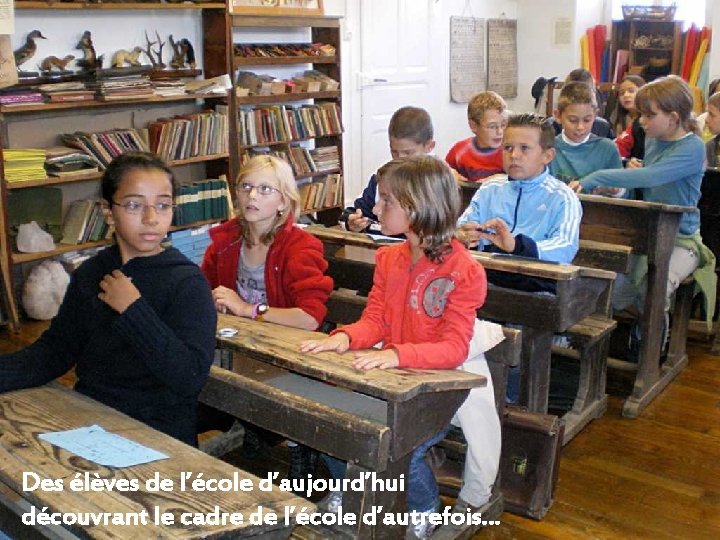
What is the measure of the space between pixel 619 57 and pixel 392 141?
6.00m

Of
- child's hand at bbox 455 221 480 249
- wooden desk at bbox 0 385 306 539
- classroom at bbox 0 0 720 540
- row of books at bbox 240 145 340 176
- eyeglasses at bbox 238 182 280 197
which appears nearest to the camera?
wooden desk at bbox 0 385 306 539

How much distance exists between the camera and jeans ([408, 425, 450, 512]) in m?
2.25

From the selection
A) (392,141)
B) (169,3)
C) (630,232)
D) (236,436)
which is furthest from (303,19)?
(236,436)

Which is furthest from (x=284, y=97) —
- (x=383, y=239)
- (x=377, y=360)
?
(x=377, y=360)

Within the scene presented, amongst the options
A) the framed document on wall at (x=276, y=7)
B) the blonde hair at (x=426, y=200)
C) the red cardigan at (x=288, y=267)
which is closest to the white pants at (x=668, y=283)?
the red cardigan at (x=288, y=267)

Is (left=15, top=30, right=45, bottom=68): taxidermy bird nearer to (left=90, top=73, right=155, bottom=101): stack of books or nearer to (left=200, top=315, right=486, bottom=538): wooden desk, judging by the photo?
(left=90, top=73, right=155, bottom=101): stack of books

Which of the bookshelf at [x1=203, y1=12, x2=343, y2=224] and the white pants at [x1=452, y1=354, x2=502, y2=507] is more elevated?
the bookshelf at [x1=203, y1=12, x2=343, y2=224]

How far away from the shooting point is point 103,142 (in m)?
5.11

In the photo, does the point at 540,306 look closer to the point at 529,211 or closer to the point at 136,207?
the point at 529,211

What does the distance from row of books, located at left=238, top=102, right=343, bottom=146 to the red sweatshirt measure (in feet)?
12.8

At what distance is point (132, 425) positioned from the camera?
1.71m

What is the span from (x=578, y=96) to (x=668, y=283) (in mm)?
956

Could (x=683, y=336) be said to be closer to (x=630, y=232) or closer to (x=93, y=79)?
(x=630, y=232)

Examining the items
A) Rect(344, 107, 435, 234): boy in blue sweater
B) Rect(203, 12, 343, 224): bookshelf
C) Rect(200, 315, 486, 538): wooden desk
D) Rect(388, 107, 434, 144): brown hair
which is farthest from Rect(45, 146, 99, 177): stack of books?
Rect(200, 315, 486, 538): wooden desk
